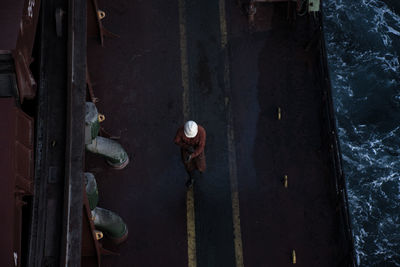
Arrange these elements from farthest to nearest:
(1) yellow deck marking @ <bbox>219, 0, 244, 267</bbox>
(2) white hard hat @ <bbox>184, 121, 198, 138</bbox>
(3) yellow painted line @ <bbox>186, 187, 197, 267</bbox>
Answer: (1) yellow deck marking @ <bbox>219, 0, 244, 267</bbox> → (3) yellow painted line @ <bbox>186, 187, 197, 267</bbox> → (2) white hard hat @ <bbox>184, 121, 198, 138</bbox>

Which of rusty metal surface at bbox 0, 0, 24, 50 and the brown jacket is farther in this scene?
the brown jacket

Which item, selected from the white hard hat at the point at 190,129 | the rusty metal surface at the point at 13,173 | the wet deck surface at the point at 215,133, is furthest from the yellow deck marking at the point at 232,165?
the rusty metal surface at the point at 13,173

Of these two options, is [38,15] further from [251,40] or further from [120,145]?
[251,40]

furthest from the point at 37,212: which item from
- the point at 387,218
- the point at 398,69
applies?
the point at 398,69

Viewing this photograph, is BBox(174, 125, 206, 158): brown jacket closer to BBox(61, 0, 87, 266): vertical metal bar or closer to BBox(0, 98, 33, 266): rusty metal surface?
BBox(61, 0, 87, 266): vertical metal bar

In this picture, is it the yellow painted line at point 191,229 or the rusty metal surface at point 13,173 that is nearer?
the rusty metal surface at point 13,173

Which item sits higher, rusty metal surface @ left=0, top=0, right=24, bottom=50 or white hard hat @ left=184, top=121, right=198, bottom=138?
rusty metal surface @ left=0, top=0, right=24, bottom=50

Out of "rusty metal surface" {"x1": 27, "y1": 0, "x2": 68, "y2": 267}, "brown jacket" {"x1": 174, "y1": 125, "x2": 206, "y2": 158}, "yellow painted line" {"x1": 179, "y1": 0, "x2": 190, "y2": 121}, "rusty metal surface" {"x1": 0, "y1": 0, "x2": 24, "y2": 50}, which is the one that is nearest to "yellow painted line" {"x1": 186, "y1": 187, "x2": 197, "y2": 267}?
"brown jacket" {"x1": 174, "y1": 125, "x2": 206, "y2": 158}

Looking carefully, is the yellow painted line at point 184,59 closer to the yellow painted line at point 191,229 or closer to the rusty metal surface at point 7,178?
the yellow painted line at point 191,229
